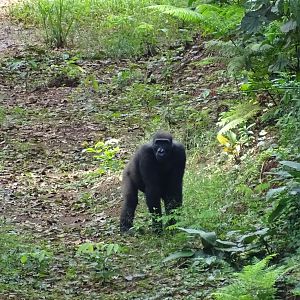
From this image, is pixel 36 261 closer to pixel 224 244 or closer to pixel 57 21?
pixel 224 244

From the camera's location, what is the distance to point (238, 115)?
923 centimetres

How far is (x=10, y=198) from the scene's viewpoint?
8992 millimetres

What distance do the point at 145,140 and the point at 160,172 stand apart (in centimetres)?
281

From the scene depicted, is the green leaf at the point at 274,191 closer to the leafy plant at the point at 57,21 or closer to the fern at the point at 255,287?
the fern at the point at 255,287

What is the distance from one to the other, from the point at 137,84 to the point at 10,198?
4.55 meters

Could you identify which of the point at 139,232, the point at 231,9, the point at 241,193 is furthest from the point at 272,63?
the point at 139,232

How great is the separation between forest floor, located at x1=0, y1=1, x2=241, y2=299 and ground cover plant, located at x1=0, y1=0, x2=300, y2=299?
0.02m

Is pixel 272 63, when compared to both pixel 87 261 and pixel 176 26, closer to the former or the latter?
pixel 87 261

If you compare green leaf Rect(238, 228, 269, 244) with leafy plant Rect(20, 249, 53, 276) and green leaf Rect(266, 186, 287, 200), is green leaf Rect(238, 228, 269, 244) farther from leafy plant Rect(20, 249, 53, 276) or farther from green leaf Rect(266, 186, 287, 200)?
leafy plant Rect(20, 249, 53, 276)

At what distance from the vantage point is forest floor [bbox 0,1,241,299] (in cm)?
587

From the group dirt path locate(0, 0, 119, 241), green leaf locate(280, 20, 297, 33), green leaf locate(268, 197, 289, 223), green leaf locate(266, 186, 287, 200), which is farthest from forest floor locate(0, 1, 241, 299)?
green leaf locate(280, 20, 297, 33)

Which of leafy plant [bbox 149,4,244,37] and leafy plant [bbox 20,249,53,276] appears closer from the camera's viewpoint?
leafy plant [bbox 20,249,53,276]

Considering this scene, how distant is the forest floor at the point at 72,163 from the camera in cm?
587

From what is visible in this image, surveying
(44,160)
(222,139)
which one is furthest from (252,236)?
(44,160)
